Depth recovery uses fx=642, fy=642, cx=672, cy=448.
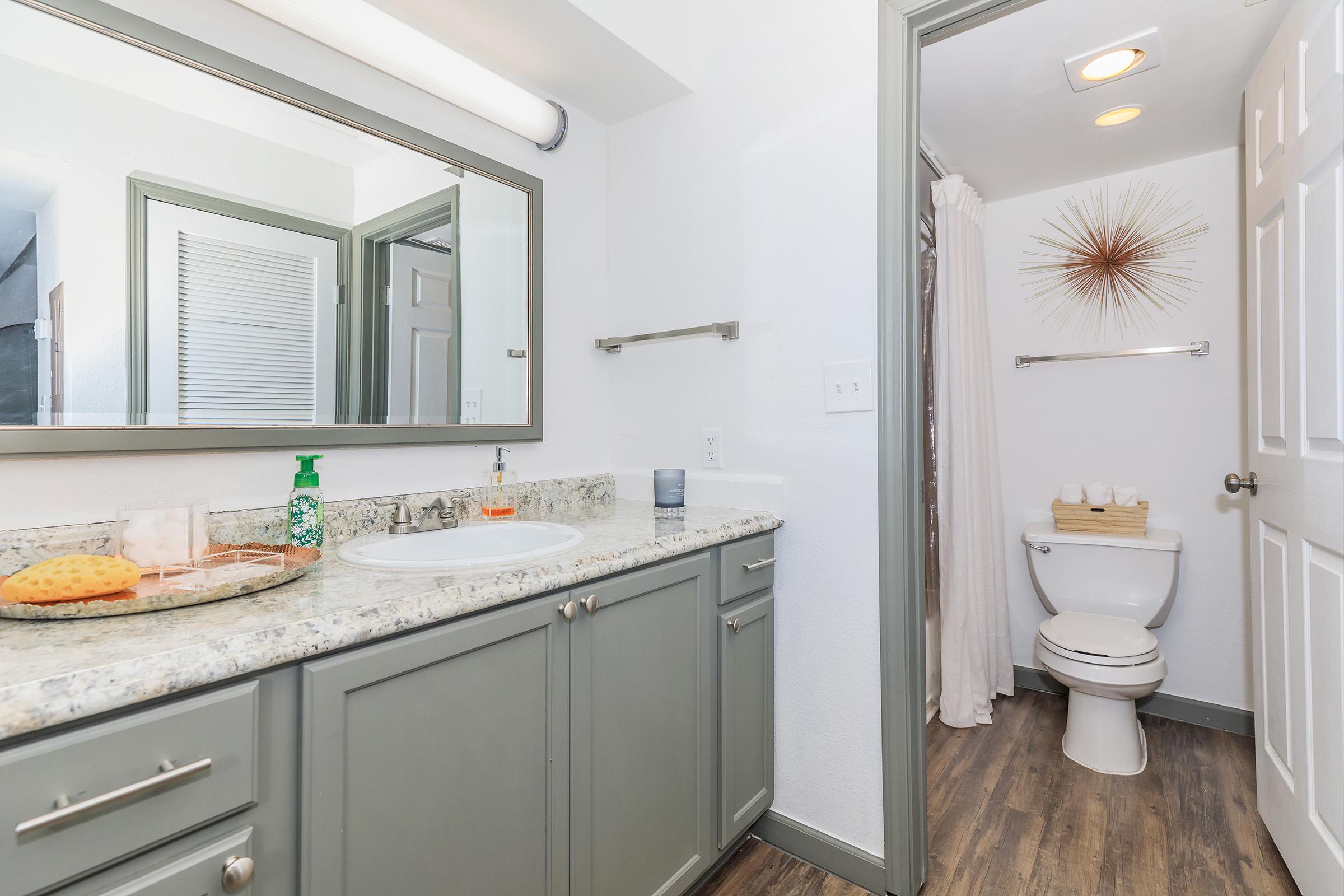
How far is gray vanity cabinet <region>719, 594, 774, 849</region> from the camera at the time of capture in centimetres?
147

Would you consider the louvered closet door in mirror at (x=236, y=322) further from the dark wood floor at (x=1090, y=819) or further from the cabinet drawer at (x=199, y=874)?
the dark wood floor at (x=1090, y=819)

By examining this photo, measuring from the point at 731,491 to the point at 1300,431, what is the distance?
125cm

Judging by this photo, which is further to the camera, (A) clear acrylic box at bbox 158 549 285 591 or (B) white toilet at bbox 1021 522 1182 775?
(B) white toilet at bbox 1021 522 1182 775

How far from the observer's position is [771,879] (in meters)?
1.54

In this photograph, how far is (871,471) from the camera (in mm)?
1516

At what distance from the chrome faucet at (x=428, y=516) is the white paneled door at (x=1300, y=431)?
1.79m

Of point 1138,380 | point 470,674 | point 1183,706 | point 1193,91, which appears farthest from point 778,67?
point 1183,706

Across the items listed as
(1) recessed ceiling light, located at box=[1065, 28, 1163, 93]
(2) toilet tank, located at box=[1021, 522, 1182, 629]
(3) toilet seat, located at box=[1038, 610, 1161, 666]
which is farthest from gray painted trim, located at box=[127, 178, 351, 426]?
(2) toilet tank, located at box=[1021, 522, 1182, 629]

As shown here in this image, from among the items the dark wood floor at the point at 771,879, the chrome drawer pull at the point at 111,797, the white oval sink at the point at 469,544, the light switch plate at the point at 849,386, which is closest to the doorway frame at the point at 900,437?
the light switch plate at the point at 849,386

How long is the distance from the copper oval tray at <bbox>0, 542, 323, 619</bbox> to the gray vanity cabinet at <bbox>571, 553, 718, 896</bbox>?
0.45m

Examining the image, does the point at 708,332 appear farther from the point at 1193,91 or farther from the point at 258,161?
the point at 1193,91

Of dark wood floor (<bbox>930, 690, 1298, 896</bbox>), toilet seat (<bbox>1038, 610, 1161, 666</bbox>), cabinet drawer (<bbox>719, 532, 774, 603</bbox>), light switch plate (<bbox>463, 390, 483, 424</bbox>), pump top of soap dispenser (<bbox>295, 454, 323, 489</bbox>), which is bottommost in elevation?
dark wood floor (<bbox>930, 690, 1298, 896</bbox>)

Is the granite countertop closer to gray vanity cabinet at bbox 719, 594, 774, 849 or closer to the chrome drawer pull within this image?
the chrome drawer pull

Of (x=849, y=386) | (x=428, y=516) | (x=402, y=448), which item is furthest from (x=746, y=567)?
(x=402, y=448)
